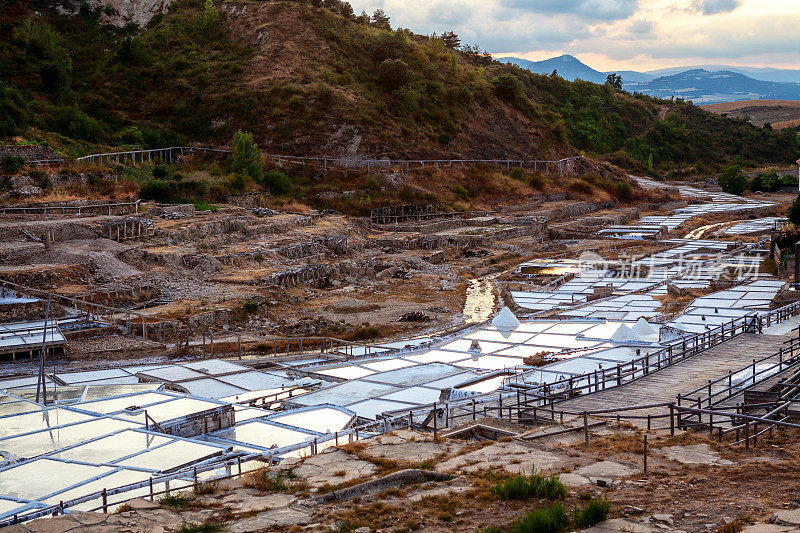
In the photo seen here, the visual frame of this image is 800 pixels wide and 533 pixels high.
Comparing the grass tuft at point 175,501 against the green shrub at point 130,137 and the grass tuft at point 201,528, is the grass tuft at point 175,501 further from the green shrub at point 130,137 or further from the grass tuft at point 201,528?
the green shrub at point 130,137

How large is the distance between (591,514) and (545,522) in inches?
20.3

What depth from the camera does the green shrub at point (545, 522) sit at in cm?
766

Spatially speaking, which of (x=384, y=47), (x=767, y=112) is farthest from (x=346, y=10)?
(x=767, y=112)

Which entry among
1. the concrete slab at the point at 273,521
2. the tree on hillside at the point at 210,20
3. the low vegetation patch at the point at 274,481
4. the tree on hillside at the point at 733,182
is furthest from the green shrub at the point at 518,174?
the concrete slab at the point at 273,521

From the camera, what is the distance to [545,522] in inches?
302

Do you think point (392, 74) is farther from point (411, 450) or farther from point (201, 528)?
point (201, 528)

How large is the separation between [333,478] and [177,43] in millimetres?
72542

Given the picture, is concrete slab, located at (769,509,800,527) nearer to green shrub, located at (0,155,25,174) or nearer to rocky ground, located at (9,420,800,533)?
rocky ground, located at (9,420,800,533)

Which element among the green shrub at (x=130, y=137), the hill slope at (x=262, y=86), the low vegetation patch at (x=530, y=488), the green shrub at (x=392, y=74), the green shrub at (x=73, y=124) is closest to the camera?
the low vegetation patch at (x=530, y=488)

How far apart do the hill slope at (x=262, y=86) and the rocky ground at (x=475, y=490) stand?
42.7 m

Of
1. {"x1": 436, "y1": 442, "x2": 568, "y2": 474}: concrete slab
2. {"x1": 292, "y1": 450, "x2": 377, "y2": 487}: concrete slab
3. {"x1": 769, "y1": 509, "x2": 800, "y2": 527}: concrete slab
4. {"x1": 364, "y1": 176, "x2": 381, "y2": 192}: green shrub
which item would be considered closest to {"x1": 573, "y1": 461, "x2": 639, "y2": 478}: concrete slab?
{"x1": 436, "y1": 442, "x2": 568, "y2": 474}: concrete slab

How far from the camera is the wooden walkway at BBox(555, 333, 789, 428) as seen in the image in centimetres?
1392

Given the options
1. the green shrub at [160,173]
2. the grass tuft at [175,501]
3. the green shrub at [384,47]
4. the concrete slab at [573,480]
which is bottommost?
the grass tuft at [175,501]

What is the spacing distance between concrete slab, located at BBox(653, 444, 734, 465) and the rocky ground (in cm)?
1
